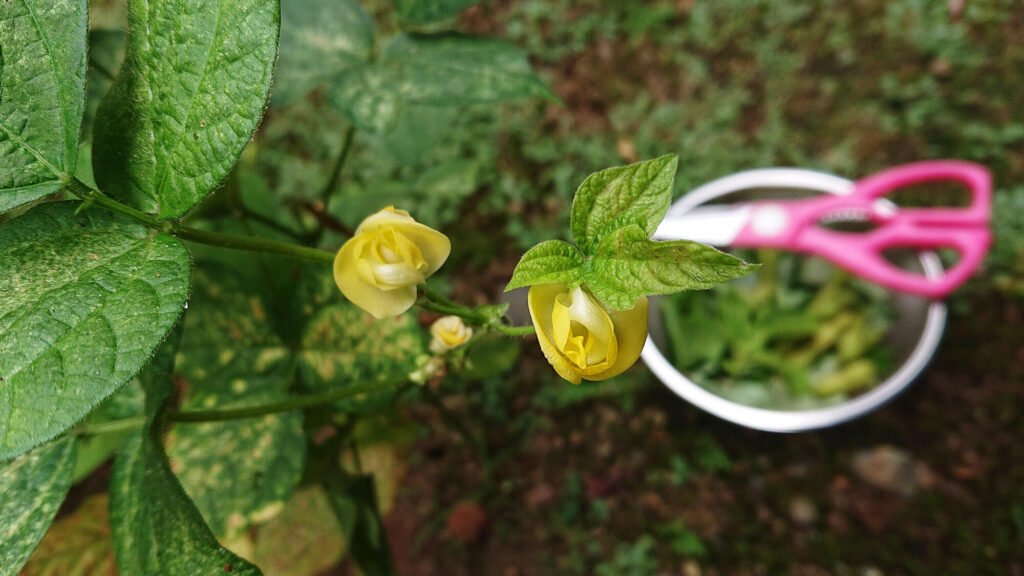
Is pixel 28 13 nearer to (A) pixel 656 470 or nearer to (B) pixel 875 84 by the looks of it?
(A) pixel 656 470

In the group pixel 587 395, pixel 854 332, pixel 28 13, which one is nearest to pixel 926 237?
pixel 854 332

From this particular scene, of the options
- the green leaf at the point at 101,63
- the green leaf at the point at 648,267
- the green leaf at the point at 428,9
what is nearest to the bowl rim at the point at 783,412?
the green leaf at the point at 428,9

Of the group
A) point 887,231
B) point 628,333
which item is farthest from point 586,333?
point 887,231

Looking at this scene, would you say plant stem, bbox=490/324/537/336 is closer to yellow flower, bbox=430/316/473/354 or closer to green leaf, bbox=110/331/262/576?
yellow flower, bbox=430/316/473/354

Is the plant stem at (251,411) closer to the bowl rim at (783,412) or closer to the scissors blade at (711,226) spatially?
the bowl rim at (783,412)

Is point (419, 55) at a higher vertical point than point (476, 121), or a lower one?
higher

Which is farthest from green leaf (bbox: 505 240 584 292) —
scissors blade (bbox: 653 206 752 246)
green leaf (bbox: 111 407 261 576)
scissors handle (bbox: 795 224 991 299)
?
scissors handle (bbox: 795 224 991 299)
